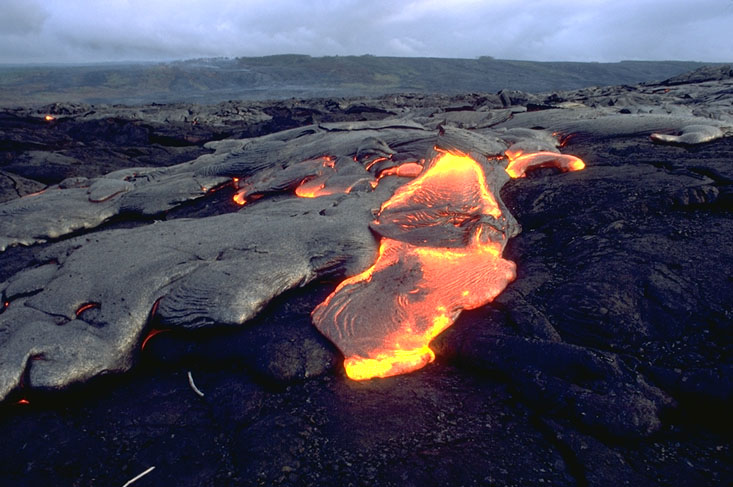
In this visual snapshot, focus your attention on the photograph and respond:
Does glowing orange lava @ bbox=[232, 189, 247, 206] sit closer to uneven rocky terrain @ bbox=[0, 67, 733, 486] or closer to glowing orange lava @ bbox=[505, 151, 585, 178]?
uneven rocky terrain @ bbox=[0, 67, 733, 486]

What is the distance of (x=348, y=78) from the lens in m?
58.8

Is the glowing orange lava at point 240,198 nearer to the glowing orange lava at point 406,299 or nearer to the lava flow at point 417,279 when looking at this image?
the lava flow at point 417,279

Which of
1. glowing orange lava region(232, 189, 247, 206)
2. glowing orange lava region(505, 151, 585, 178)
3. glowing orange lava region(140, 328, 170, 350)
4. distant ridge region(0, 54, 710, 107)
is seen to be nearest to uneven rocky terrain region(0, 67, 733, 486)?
glowing orange lava region(140, 328, 170, 350)

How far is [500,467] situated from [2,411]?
3.47 m

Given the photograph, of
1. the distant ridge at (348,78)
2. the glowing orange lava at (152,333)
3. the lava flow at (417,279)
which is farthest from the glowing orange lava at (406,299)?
the distant ridge at (348,78)

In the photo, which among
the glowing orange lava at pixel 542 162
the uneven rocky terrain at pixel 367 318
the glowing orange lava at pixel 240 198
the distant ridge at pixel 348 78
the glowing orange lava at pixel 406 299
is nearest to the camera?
the uneven rocky terrain at pixel 367 318

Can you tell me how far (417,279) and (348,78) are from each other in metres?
Answer: 60.0

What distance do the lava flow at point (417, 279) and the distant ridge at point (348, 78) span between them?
141 ft

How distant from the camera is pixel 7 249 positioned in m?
5.32

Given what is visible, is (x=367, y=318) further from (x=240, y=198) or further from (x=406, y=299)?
(x=240, y=198)

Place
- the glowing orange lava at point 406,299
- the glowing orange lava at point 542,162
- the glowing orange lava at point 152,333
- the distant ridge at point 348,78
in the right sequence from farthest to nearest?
the distant ridge at point 348,78
the glowing orange lava at point 542,162
the glowing orange lava at point 152,333
the glowing orange lava at point 406,299

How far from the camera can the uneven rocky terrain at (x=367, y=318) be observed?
2434 mm

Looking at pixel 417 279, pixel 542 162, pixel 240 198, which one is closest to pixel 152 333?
pixel 417 279

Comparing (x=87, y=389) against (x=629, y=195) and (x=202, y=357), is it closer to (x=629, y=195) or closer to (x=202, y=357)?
(x=202, y=357)
